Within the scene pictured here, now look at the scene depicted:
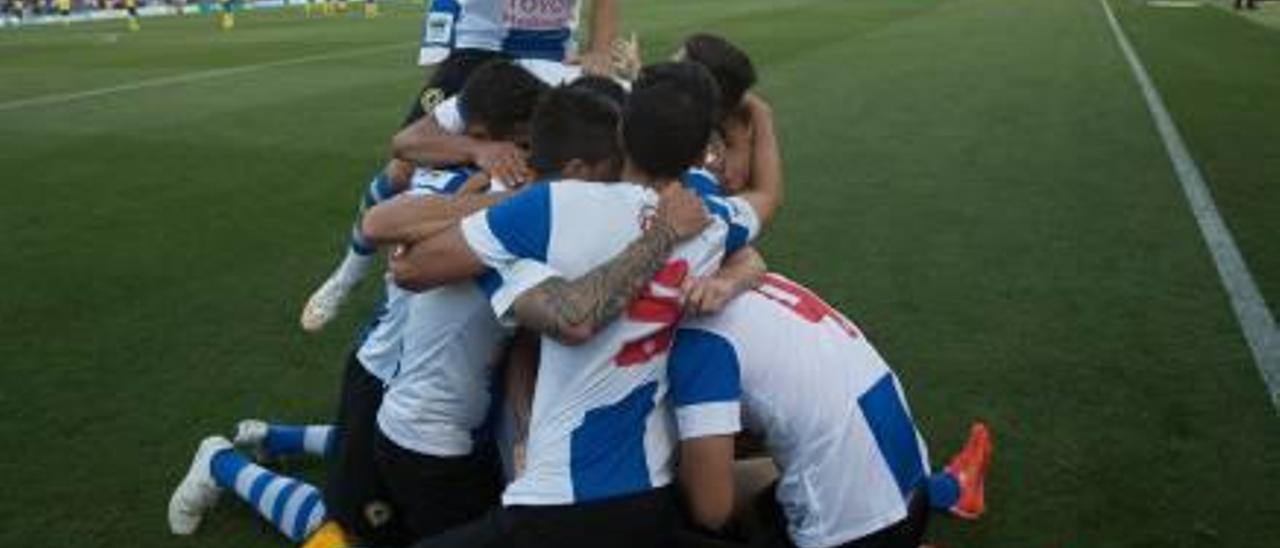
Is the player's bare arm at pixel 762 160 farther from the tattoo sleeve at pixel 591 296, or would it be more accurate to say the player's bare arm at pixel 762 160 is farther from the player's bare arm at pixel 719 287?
the tattoo sleeve at pixel 591 296

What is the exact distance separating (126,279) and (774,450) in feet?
17.7

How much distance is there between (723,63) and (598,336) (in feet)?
5.12

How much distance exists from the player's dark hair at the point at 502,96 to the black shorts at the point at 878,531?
118 centimetres

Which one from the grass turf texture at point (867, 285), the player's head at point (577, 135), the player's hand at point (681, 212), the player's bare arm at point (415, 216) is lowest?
the grass turf texture at point (867, 285)

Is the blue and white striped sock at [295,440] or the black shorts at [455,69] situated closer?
the blue and white striped sock at [295,440]

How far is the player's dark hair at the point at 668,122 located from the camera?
3.15 metres

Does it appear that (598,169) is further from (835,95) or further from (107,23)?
(107,23)

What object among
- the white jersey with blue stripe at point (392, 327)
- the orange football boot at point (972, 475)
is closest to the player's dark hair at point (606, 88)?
the white jersey with blue stripe at point (392, 327)

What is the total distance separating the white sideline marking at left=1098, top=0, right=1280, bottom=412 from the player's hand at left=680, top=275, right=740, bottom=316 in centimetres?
315

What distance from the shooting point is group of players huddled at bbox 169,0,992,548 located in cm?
311

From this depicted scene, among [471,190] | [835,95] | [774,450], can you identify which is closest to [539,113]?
[471,190]

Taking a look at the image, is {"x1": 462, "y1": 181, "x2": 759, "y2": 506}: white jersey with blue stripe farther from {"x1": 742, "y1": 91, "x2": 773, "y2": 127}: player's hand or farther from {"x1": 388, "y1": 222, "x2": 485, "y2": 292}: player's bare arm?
{"x1": 742, "y1": 91, "x2": 773, "y2": 127}: player's hand

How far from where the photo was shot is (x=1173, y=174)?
10.2m

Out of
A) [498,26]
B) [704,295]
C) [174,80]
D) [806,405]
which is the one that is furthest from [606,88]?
[174,80]
